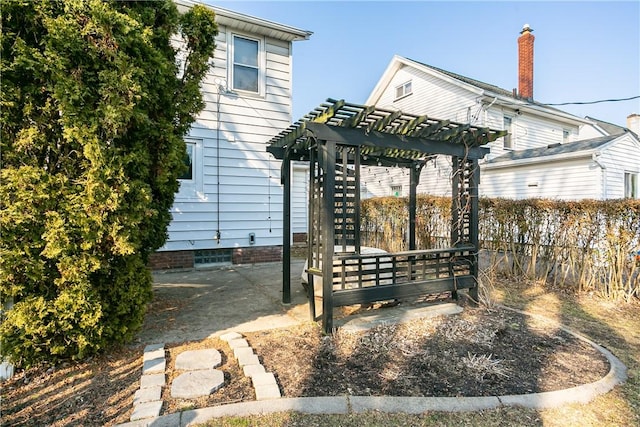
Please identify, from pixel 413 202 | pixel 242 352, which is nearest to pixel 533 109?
pixel 413 202

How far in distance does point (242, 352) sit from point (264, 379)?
55 cm

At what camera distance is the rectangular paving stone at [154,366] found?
8.77 ft

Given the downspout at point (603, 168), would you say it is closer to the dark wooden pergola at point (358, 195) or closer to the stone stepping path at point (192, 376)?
the dark wooden pergola at point (358, 195)

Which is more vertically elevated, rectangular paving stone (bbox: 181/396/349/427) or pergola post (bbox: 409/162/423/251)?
pergola post (bbox: 409/162/423/251)

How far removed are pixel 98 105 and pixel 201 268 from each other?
4.83 m

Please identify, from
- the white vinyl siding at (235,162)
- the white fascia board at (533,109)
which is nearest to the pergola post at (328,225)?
the white vinyl siding at (235,162)

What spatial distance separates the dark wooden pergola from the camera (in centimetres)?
357

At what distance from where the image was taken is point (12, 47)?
2447mm

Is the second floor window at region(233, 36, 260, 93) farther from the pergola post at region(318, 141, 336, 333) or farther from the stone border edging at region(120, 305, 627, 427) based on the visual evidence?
the stone border edging at region(120, 305, 627, 427)

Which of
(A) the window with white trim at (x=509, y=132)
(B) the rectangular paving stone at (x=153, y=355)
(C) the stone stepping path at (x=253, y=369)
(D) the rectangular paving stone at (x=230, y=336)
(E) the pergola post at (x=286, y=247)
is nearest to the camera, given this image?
(C) the stone stepping path at (x=253, y=369)

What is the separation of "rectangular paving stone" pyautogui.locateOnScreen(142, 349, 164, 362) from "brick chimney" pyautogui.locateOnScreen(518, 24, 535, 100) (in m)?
15.6

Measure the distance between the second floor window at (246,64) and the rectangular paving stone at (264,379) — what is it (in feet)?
20.4

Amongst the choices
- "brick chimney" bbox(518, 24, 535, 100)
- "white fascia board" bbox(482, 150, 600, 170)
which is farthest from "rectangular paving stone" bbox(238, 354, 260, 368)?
"brick chimney" bbox(518, 24, 535, 100)

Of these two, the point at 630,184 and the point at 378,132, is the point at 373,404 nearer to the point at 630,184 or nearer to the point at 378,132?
the point at 378,132
